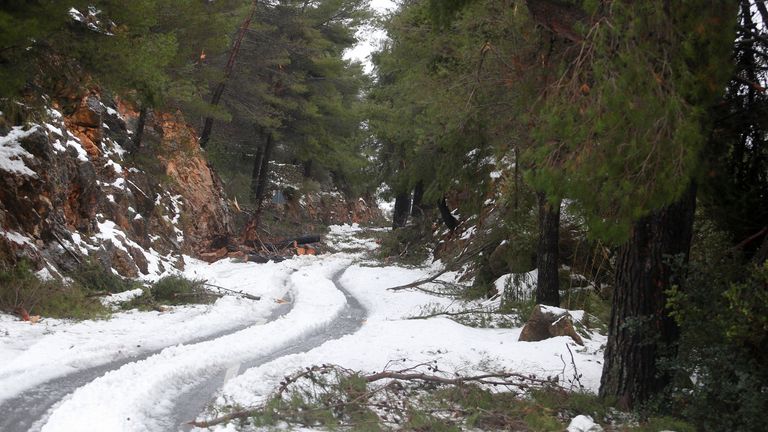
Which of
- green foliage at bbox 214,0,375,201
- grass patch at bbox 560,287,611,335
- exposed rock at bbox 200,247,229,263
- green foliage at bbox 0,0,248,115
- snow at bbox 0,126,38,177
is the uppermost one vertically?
green foliage at bbox 214,0,375,201

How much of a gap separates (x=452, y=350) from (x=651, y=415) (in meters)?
3.53

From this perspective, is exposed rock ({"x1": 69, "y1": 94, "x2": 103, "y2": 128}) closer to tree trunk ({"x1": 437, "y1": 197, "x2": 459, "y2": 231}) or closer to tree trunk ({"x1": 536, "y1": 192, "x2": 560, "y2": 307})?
tree trunk ({"x1": 536, "y1": 192, "x2": 560, "y2": 307})

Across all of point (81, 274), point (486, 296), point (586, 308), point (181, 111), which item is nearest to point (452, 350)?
point (586, 308)

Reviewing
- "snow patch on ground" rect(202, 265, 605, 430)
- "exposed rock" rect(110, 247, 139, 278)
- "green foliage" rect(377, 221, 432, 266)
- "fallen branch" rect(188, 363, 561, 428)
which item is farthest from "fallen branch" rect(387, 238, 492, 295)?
"fallen branch" rect(188, 363, 561, 428)

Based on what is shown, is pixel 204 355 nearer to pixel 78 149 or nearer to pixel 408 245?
pixel 78 149

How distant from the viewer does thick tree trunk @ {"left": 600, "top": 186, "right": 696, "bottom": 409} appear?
19.5ft

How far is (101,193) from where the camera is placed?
1490 cm

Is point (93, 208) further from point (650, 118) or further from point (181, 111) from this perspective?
point (650, 118)

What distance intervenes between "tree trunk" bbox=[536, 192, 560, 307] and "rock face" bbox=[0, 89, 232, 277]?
29.2 feet

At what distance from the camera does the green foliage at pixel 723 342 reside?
4.89 m

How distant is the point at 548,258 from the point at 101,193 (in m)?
10.3

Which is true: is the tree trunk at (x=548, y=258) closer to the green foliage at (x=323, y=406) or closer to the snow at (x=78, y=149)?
the green foliage at (x=323, y=406)

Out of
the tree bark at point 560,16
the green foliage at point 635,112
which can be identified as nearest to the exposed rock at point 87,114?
the tree bark at point 560,16

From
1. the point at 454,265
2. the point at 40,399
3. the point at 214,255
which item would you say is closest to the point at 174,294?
the point at 40,399
